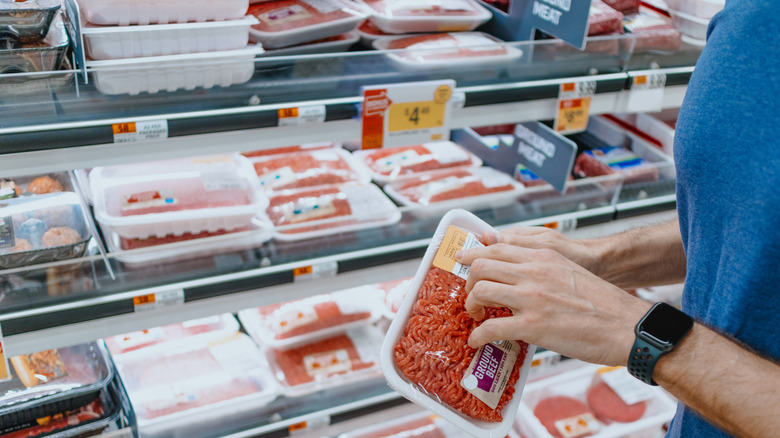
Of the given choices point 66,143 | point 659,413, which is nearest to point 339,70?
point 66,143

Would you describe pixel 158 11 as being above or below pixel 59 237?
above

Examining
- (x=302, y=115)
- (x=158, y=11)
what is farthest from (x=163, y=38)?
(x=302, y=115)

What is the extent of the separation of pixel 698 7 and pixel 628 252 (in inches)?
53.9

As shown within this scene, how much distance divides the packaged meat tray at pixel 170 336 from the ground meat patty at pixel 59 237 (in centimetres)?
66

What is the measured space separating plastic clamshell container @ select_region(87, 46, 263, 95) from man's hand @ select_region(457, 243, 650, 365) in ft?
2.74

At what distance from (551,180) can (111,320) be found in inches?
55.5

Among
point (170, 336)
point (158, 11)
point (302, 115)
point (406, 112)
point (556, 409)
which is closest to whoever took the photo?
point (158, 11)

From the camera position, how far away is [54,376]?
6.57 ft

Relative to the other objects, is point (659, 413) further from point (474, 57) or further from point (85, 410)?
point (85, 410)

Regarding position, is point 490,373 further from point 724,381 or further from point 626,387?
point 626,387

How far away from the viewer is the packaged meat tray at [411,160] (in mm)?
2512

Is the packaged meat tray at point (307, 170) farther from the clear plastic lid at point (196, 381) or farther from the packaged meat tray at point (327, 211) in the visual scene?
the clear plastic lid at point (196, 381)

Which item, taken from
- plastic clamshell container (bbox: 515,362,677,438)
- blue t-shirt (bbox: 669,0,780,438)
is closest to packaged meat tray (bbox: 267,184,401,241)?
plastic clamshell container (bbox: 515,362,677,438)

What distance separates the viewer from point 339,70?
1.82m
